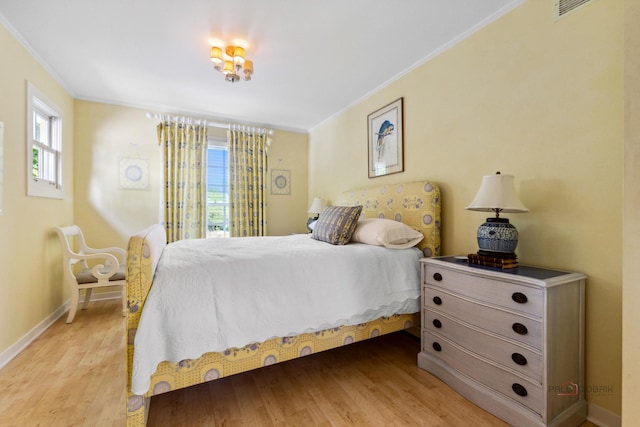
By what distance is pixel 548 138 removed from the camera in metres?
1.60

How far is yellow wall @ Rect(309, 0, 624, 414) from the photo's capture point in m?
1.35

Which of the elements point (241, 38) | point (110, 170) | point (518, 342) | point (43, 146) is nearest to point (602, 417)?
point (518, 342)

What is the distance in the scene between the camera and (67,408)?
1480 millimetres

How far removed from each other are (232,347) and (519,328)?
145cm

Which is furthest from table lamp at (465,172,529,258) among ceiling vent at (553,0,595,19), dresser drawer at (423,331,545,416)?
ceiling vent at (553,0,595,19)

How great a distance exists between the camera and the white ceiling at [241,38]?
5.97 ft

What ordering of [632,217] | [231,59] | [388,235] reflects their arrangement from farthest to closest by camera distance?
[231,59] < [388,235] < [632,217]

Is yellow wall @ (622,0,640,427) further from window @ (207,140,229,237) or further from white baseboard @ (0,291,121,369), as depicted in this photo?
window @ (207,140,229,237)

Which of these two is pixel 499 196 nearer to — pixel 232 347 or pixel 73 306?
pixel 232 347

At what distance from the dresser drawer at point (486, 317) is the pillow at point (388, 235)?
409mm

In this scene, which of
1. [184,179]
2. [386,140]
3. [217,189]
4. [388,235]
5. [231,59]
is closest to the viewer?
[388,235]

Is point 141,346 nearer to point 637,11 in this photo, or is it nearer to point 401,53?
point 637,11

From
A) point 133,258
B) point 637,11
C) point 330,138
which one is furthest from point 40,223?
point 637,11

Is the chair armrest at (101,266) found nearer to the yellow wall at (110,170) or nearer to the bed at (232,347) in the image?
the yellow wall at (110,170)
